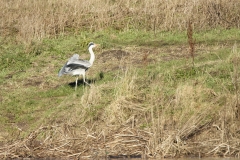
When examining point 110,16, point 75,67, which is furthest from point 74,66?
point 110,16

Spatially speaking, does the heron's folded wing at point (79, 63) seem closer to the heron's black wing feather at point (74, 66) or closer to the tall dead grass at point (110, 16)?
the heron's black wing feather at point (74, 66)

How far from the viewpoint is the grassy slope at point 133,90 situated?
36.5ft

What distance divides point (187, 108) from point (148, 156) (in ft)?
6.57

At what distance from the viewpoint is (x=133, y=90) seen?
13141 millimetres

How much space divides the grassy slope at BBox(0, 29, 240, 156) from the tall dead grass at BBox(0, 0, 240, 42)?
42cm

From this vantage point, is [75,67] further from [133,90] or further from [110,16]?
[110,16]

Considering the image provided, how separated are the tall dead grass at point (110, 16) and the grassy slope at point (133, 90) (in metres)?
0.42

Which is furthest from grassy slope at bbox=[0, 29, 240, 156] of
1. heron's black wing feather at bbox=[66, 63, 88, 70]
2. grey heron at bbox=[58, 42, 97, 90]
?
heron's black wing feather at bbox=[66, 63, 88, 70]

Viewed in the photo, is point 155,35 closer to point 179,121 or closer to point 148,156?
point 179,121

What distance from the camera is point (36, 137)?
1187cm

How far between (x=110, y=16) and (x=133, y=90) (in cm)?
732

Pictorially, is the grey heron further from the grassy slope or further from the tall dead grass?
the tall dead grass

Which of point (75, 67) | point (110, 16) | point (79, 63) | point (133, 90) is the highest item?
point (110, 16)

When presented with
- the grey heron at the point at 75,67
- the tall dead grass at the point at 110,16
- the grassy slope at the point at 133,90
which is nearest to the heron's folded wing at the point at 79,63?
the grey heron at the point at 75,67
